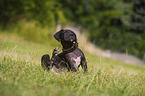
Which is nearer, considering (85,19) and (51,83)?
(51,83)

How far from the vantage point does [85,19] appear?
2388 centimetres

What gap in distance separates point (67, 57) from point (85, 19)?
20.7 meters

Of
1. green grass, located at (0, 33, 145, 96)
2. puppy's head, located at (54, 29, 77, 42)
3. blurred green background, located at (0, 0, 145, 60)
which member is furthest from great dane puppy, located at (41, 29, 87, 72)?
blurred green background, located at (0, 0, 145, 60)

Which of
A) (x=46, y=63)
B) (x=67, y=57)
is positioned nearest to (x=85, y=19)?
(x=46, y=63)

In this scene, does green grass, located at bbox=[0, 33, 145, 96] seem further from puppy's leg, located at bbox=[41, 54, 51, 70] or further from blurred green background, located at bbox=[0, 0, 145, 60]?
blurred green background, located at bbox=[0, 0, 145, 60]

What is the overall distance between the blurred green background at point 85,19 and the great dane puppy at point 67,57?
8100 mm

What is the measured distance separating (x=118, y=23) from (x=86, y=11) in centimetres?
489

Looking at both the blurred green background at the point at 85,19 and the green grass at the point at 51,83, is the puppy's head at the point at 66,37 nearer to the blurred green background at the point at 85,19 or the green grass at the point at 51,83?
the green grass at the point at 51,83

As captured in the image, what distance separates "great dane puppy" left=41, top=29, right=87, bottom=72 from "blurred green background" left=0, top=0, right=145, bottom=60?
8100 mm

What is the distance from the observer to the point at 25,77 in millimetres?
3252

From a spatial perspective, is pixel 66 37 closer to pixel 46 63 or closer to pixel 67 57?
pixel 67 57

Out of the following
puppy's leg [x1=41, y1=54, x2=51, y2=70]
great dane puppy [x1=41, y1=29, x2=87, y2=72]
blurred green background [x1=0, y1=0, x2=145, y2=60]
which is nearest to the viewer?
great dane puppy [x1=41, y1=29, x2=87, y2=72]

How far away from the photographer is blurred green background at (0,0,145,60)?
1387cm

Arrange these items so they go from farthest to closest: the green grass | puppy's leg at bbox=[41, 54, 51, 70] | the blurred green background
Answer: the blurred green background < puppy's leg at bbox=[41, 54, 51, 70] < the green grass
